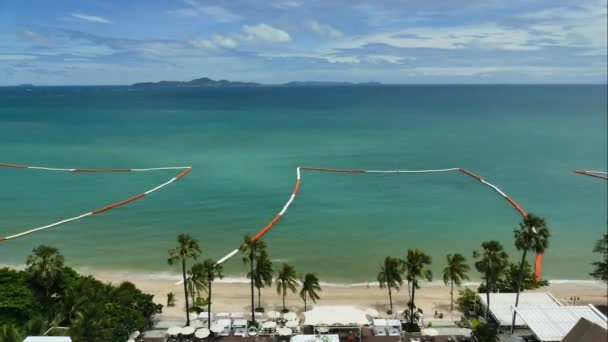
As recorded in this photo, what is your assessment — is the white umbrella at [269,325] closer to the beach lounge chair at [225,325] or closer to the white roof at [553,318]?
the beach lounge chair at [225,325]

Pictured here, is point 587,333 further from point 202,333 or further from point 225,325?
point 202,333

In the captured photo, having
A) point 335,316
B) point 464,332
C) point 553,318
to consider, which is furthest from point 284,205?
point 553,318

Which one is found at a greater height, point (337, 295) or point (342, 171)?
point (342, 171)

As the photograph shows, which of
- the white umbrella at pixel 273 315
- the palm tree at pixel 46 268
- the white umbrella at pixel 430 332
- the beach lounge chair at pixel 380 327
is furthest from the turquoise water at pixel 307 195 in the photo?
the palm tree at pixel 46 268

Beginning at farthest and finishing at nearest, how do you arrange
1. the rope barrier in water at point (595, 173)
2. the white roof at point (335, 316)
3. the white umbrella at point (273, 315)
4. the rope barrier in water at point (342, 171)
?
1. the rope barrier in water at point (595, 173)
2. the rope barrier in water at point (342, 171)
3. the white umbrella at point (273, 315)
4. the white roof at point (335, 316)

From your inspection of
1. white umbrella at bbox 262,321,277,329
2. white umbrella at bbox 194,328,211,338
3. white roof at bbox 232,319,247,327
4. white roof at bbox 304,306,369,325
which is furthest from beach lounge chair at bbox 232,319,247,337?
white roof at bbox 304,306,369,325

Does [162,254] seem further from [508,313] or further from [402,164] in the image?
[402,164]
